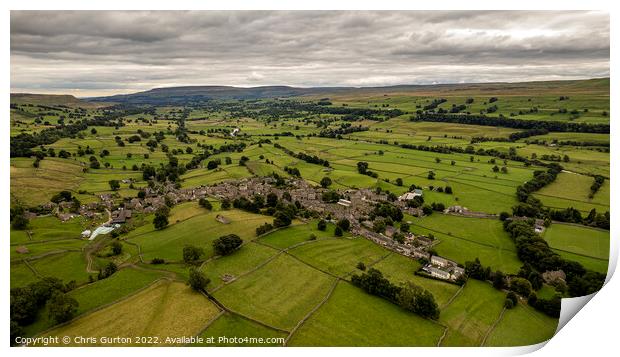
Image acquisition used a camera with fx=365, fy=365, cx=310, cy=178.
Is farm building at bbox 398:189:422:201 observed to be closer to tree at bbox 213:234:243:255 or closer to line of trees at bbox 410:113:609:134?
tree at bbox 213:234:243:255

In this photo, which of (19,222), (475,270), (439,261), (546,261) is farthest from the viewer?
(19,222)

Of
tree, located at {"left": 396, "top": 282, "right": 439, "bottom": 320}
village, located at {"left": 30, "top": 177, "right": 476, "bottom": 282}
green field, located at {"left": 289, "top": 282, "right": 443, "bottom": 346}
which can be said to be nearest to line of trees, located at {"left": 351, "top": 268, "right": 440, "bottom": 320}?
tree, located at {"left": 396, "top": 282, "right": 439, "bottom": 320}

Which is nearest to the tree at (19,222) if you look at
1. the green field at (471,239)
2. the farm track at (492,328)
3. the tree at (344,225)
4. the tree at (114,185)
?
the tree at (114,185)

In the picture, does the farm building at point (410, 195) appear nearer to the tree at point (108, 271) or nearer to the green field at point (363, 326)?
the green field at point (363, 326)

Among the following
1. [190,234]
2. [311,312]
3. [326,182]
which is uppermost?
[326,182]

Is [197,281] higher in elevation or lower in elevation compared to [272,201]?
lower

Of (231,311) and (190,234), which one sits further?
(190,234)

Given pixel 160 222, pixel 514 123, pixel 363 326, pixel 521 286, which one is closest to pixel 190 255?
pixel 160 222

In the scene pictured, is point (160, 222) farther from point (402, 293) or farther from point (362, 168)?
point (362, 168)
